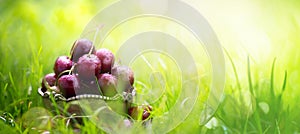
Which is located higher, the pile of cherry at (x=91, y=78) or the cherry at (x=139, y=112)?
the pile of cherry at (x=91, y=78)

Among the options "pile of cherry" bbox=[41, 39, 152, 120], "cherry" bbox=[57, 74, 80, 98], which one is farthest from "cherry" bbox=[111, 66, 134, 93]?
"cherry" bbox=[57, 74, 80, 98]

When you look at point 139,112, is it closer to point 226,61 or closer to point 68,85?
point 68,85

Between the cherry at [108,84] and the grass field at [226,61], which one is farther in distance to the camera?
the grass field at [226,61]

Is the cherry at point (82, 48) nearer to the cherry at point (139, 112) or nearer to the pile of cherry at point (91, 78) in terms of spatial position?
the pile of cherry at point (91, 78)

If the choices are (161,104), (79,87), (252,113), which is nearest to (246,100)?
(252,113)

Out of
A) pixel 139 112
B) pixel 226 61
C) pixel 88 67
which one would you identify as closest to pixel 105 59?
pixel 88 67

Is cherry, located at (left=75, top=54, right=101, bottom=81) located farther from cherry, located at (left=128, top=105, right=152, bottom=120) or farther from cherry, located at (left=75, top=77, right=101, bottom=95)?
cherry, located at (left=128, top=105, right=152, bottom=120)

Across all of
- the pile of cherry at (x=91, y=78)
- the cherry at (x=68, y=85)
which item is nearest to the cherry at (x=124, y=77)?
the pile of cherry at (x=91, y=78)
